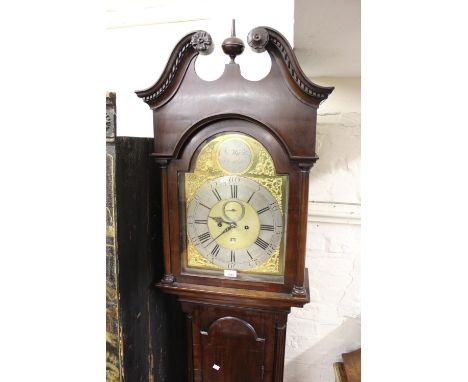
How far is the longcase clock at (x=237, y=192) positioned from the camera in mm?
815

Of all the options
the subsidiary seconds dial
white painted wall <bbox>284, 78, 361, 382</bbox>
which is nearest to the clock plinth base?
the subsidiary seconds dial

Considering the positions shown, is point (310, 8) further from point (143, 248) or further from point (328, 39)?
point (143, 248)

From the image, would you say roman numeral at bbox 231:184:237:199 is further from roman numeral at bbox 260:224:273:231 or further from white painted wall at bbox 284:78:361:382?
white painted wall at bbox 284:78:361:382

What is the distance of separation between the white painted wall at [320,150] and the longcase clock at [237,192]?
0.46 m

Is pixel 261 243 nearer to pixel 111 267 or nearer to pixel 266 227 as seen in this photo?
pixel 266 227

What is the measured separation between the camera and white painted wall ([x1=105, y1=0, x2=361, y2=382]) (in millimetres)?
1263

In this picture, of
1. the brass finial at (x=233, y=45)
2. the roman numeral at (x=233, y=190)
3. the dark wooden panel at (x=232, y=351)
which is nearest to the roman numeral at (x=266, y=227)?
the roman numeral at (x=233, y=190)

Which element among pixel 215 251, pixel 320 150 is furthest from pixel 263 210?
pixel 320 150

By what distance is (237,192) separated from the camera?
88 centimetres

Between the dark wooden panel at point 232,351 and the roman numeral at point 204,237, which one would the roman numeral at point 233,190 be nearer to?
the roman numeral at point 204,237

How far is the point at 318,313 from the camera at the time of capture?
1375 mm

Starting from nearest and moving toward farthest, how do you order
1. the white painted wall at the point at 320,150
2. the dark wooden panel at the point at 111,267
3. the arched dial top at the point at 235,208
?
the dark wooden panel at the point at 111,267
the arched dial top at the point at 235,208
the white painted wall at the point at 320,150
